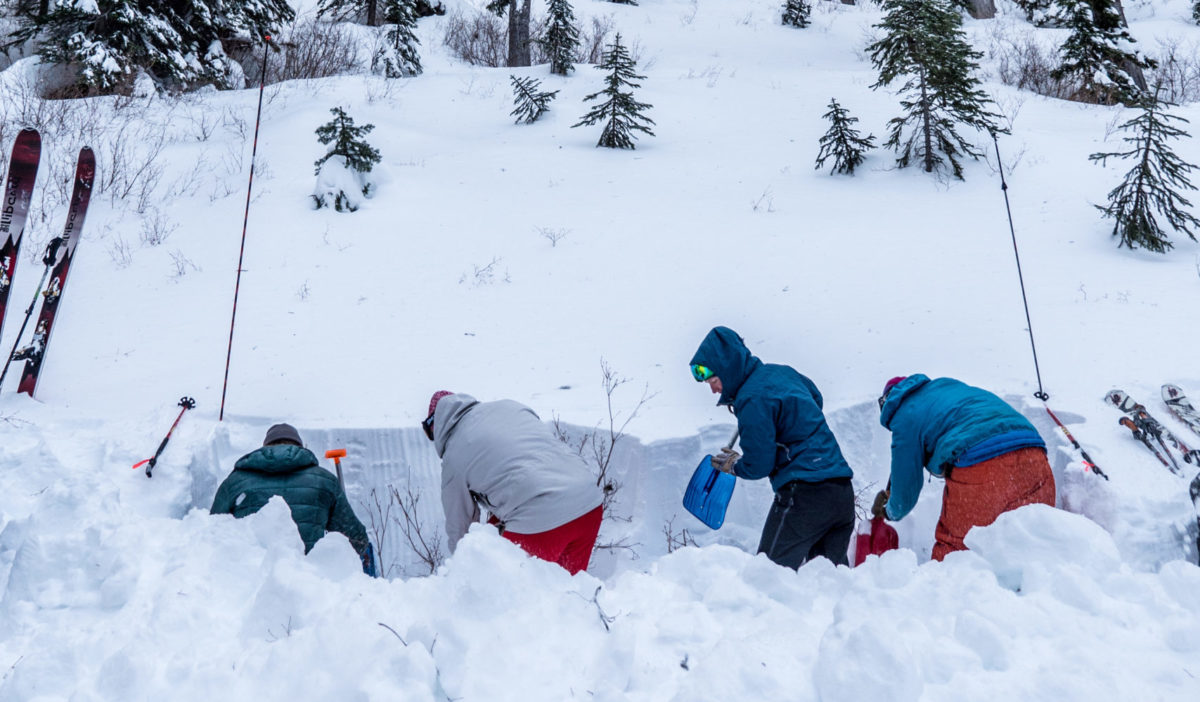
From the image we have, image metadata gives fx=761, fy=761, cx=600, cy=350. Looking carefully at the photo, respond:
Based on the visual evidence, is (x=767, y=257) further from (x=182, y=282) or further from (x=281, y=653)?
(x=281, y=653)

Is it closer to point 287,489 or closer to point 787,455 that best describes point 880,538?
point 787,455

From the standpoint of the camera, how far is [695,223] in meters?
8.02

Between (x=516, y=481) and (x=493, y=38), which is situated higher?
(x=493, y=38)

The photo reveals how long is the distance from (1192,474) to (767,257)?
12.9ft

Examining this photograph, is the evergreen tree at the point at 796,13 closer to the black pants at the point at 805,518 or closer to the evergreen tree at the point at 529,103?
the evergreen tree at the point at 529,103

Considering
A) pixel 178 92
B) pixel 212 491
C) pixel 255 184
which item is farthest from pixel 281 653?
pixel 178 92

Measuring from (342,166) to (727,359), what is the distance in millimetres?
5774

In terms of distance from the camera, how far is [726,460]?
4137mm

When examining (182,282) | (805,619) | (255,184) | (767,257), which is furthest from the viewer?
(255,184)

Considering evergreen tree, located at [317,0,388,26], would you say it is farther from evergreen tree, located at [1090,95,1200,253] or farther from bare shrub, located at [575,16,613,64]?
evergreen tree, located at [1090,95,1200,253]

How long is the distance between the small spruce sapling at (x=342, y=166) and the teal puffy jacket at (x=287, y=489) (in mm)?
4961

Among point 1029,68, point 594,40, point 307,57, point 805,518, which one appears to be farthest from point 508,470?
point 594,40

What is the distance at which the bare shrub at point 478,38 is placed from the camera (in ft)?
55.0

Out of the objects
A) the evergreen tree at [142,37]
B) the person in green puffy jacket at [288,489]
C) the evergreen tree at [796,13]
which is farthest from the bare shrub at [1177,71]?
Result: the evergreen tree at [142,37]
